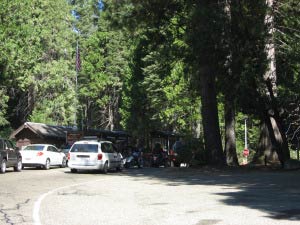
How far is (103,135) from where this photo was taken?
5084 centimetres

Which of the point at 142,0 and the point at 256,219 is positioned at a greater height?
the point at 142,0

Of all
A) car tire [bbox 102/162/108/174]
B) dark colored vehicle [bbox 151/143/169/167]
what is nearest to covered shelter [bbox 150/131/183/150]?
dark colored vehicle [bbox 151/143/169/167]

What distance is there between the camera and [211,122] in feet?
93.5

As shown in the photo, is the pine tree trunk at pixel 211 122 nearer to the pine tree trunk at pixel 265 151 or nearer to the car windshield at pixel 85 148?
the pine tree trunk at pixel 265 151

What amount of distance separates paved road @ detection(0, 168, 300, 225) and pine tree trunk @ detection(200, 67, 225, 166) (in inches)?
336

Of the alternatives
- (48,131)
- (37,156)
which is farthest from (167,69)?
(37,156)

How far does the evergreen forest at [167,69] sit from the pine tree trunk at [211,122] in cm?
5

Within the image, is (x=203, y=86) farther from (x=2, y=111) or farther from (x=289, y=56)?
(x=2, y=111)

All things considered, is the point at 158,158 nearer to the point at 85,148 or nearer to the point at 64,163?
the point at 64,163

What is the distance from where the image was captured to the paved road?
10781 mm

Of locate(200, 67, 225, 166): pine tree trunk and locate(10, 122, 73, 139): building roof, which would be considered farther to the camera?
locate(10, 122, 73, 139): building roof

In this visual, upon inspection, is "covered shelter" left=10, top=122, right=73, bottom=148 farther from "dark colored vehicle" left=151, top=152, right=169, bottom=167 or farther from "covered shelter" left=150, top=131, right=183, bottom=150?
"dark colored vehicle" left=151, top=152, right=169, bottom=167

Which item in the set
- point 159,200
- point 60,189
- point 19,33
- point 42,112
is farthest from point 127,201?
point 42,112

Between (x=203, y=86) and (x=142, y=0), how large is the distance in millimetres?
5580
